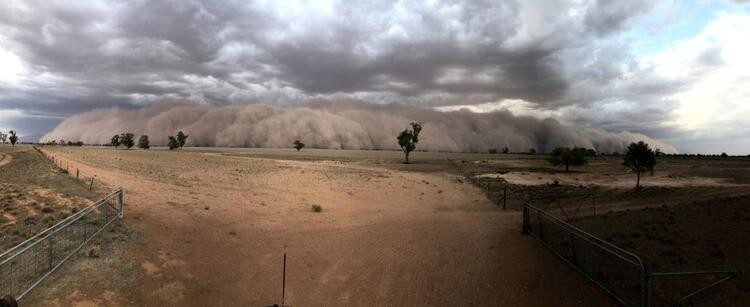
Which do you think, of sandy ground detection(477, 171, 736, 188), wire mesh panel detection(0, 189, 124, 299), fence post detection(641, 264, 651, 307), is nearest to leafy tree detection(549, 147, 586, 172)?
sandy ground detection(477, 171, 736, 188)

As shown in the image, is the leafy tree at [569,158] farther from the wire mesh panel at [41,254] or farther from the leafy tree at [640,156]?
the wire mesh panel at [41,254]

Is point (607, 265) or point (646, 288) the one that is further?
point (607, 265)

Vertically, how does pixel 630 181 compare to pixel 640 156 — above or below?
below

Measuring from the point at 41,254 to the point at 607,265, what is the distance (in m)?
21.1

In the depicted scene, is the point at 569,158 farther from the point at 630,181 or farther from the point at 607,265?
the point at 607,265

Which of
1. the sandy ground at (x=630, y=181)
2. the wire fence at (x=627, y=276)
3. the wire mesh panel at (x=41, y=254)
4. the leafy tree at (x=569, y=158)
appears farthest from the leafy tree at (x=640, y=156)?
the wire mesh panel at (x=41, y=254)

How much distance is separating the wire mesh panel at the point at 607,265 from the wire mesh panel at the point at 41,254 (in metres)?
18.3

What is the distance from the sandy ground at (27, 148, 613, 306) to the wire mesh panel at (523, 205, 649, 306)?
0.46m

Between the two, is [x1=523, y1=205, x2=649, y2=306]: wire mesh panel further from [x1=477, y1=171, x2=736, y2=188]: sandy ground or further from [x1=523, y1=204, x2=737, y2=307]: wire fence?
[x1=477, y1=171, x2=736, y2=188]: sandy ground

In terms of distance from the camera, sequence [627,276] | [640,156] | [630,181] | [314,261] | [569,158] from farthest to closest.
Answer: [569,158]
[630,181]
[640,156]
[314,261]
[627,276]

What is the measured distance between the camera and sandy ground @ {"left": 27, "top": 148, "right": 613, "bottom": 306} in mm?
15008

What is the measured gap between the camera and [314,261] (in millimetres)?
19562

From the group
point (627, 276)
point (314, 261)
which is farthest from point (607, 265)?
point (314, 261)

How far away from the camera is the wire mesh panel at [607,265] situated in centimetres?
1344
